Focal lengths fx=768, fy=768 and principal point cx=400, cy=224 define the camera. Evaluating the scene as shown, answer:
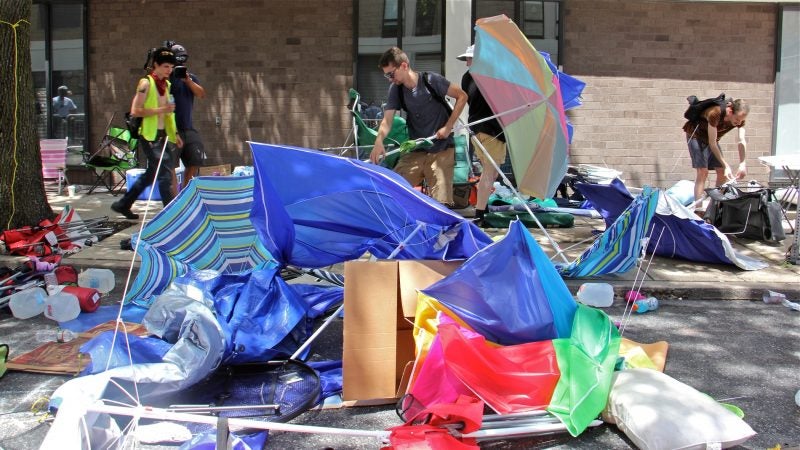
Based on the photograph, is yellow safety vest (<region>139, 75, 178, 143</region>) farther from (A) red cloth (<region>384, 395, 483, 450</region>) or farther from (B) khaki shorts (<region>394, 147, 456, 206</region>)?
(A) red cloth (<region>384, 395, 483, 450</region>)

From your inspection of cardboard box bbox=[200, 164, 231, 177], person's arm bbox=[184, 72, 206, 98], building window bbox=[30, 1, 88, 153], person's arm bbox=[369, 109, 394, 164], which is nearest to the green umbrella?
person's arm bbox=[369, 109, 394, 164]

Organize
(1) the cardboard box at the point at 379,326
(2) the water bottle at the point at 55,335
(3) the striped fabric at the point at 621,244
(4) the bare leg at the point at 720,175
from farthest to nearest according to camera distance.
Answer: (4) the bare leg at the point at 720,175
(3) the striped fabric at the point at 621,244
(2) the water bottle at the point at 55,335
(1) the cardboard box at the point at 379,326

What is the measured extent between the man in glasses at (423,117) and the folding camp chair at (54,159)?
231 inches

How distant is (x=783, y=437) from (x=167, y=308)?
3096 mm

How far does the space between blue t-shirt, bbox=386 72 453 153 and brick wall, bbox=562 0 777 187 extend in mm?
4939

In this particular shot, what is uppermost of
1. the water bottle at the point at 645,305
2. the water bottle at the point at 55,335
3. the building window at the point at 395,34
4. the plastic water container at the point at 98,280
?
the building window at the point at 395,34

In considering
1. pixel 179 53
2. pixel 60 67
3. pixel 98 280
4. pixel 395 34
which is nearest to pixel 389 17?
pixel 395 34

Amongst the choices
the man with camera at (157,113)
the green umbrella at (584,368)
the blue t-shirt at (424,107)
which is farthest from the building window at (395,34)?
the green umbrella at (584,368)

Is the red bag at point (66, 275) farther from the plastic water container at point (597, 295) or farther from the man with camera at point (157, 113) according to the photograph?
the plastic water container at point (597, 295)

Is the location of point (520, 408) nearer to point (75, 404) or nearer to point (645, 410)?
point (645, 410)

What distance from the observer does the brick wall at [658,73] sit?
11.3m

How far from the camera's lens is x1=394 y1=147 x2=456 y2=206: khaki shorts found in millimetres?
7172

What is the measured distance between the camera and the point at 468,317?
3.96 meters

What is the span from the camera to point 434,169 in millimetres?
7180
